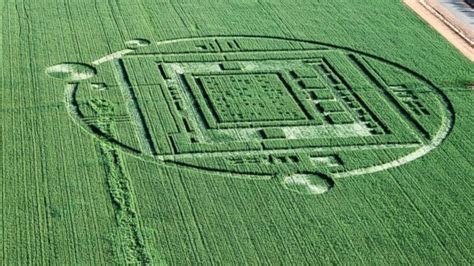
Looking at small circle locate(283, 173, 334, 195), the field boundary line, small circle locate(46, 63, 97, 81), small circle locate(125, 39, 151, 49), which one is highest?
the field boundary line

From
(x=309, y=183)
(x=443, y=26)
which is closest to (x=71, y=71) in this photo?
(x=309, y=183)

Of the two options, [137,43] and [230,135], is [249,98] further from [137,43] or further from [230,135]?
[137,43]

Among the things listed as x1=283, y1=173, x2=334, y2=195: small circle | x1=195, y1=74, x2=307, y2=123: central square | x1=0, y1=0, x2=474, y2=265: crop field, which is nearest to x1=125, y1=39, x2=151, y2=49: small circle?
x1=0, y1=0, x2=474, y2=265: crop field

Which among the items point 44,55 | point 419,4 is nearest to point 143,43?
point 44,55

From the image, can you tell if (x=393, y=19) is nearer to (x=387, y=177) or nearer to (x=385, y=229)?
(x=387, y=177)

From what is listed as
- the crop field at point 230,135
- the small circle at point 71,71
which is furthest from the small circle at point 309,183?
the small circle at point 71,71

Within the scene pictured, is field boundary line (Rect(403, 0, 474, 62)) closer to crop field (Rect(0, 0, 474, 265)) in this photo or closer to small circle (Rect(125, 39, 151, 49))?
crop field (Rect(0, 0, 474, 265))
